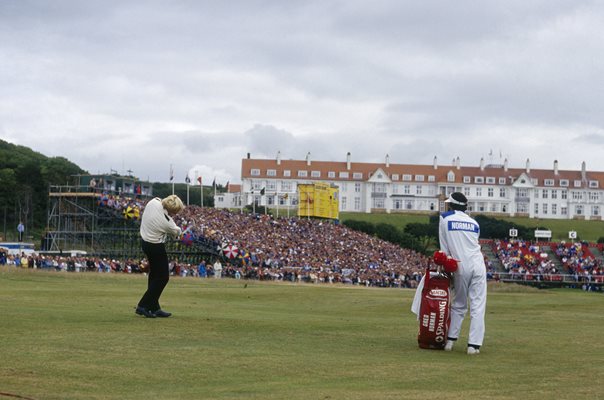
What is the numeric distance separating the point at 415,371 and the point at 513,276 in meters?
75.4

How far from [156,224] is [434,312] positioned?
17.0ft

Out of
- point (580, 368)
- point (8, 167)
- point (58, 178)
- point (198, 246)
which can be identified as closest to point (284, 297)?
point (580, 368)

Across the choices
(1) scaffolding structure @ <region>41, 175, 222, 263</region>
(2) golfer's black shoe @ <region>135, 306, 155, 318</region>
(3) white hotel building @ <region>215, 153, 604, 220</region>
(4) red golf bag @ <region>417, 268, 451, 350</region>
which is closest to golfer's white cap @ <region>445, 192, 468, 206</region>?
(4) red golf bag @ <region>417, 268, 451, 350</region>

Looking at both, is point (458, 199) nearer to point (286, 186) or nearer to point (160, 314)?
point (160, 314)

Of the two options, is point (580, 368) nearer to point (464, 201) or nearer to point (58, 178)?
point (464, 201)

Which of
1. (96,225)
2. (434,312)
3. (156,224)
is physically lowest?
(434,312)

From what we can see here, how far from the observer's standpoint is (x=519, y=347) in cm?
1410

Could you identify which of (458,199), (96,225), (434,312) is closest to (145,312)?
(434,312)

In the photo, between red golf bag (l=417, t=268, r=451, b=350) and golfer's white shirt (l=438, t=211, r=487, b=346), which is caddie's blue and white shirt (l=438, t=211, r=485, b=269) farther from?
red golf bag (l=417, t=268, r=451, b=350)

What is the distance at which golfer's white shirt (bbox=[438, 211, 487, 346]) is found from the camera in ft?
45.1

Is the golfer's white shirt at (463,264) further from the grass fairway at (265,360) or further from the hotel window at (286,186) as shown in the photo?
the hotel window at (286,186)

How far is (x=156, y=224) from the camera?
15.6 m

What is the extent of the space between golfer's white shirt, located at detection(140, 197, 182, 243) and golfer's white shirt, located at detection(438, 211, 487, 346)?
478 cm

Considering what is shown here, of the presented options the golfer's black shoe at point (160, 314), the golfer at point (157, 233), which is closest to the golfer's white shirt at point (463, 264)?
the golfer at point (157, 233)
